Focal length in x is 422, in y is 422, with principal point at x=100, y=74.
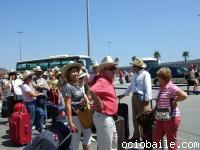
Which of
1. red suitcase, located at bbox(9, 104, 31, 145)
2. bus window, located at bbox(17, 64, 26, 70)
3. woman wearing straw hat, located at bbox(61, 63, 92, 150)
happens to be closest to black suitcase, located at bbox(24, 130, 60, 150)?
woman wearing straw hat, located at bbox(61, 63, 92, 150)

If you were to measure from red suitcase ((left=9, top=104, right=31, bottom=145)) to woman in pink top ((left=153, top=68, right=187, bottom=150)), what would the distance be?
3.56m

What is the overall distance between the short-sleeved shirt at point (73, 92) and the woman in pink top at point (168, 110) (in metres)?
1.25

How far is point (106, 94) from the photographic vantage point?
5.82m

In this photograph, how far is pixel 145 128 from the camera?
24.6ft

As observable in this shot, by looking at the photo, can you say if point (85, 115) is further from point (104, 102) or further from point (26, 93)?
point (26, 93)

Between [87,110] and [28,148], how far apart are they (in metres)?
1.11

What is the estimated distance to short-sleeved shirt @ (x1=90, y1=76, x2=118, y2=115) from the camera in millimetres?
5777

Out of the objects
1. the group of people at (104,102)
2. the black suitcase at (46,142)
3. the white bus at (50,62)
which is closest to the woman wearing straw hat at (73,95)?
the group of people at (104,102)

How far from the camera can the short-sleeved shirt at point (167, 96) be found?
6.55m

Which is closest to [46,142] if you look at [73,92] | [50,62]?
[73,92]

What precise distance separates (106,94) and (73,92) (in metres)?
0.73

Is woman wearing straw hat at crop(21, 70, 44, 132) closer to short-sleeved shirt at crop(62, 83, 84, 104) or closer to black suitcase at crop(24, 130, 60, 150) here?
short-sleeved shirt at crop(62, 83, 84, 104)

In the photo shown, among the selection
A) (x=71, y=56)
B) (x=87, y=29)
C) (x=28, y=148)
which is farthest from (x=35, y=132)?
(x=71, y=56)

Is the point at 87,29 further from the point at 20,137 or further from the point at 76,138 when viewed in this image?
the point at 76,138
